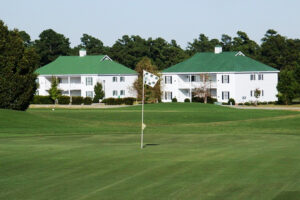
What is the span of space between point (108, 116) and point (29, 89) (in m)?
9.88

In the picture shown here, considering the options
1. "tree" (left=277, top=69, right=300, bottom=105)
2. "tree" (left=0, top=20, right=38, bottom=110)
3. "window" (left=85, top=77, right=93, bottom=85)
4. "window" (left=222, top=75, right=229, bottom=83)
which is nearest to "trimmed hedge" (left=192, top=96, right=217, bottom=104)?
"window" (left=222, top=75, right=229, bottom=83)

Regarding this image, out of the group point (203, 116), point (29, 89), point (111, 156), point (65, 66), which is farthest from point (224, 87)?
point (111, 156)

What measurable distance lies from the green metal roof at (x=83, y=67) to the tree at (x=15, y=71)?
59.2m

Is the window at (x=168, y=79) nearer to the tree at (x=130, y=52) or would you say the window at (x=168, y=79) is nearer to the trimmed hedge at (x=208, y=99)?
the trimmed hedge at (x=208, y=99)

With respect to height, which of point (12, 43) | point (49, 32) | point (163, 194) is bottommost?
point (163, 194)

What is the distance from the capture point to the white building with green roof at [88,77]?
373 feet

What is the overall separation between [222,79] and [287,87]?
11.2m

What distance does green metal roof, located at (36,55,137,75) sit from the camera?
11425 centimetres

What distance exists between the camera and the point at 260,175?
15.7 m

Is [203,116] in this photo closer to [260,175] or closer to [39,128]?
[39,128]

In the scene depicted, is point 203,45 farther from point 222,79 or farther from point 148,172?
point 148,172

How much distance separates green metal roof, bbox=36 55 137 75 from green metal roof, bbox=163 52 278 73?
10.8 m

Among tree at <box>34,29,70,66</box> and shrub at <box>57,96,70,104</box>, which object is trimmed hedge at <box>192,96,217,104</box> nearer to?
shrub at <box>57,96,70,104</box>

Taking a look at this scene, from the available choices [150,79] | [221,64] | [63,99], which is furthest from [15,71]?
[221,64]
